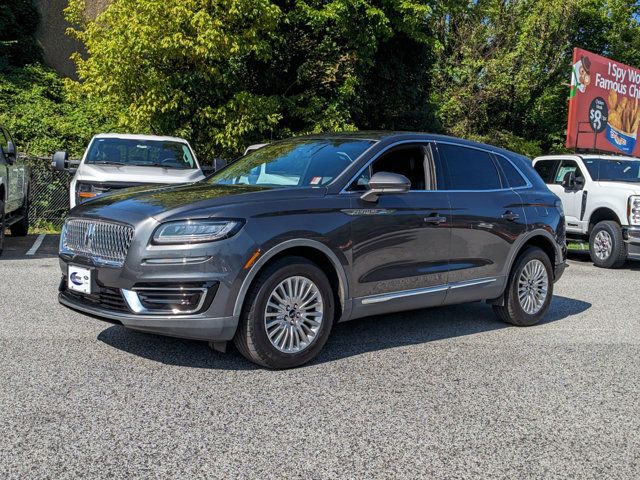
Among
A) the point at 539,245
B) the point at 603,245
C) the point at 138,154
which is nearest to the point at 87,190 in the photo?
the point at 138,154

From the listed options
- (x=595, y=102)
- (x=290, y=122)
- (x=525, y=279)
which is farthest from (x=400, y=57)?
(x=525, y=279)

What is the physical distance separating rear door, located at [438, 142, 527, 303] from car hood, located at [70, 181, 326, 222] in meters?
1.56

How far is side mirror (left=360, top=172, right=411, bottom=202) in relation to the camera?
211 inches

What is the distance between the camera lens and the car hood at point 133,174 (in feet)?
34.8

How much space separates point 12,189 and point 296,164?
713cm

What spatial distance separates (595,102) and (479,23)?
902 centimetres

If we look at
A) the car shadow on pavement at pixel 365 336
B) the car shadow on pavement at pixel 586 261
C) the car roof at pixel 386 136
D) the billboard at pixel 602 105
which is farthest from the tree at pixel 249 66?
the car shadow on pavement at pixel 365 336

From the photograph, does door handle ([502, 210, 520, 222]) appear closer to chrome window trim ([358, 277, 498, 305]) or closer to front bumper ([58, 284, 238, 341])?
chrome window trim ([358, 277, 498, 305])

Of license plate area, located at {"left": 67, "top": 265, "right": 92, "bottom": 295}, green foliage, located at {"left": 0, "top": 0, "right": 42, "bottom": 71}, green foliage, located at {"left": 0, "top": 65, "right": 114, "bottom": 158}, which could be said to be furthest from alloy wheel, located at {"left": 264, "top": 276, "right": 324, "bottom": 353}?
green foliage, located at {"left": 0, "top": 0, "right": 42, "bottom": 71}

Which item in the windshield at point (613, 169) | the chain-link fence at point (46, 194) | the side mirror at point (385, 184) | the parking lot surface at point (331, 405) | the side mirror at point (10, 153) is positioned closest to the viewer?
the parking lot surface at point (331, 405)

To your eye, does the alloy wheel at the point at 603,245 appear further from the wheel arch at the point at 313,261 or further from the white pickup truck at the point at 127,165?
the wheel arch at the point at 313,261

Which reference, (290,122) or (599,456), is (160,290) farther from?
(290,122)

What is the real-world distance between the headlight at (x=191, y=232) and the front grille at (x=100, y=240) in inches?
9.3

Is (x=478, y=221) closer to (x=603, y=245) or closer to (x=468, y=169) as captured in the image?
(x=468, y=169)
